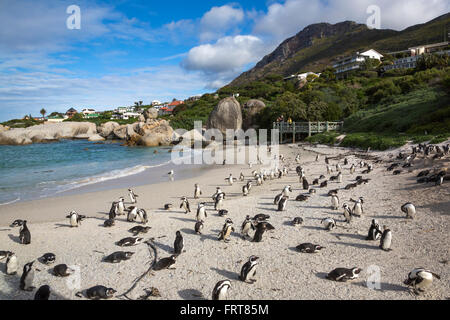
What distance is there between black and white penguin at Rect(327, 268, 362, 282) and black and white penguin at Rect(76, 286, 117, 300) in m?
4.27

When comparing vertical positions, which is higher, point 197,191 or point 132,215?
point 197,191

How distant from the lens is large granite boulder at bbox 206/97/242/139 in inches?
1895

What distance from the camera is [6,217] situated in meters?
11.4

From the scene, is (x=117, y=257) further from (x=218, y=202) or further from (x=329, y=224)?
(x=329, y=224)

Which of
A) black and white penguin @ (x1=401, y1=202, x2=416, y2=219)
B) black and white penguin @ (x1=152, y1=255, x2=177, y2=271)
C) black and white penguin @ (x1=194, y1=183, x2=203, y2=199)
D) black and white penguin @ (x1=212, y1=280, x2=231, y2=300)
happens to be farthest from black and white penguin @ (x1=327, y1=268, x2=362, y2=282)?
black and white penguin @ (x1=194, y1=183, x2=203, y2=199)

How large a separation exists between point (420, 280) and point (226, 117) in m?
43.9

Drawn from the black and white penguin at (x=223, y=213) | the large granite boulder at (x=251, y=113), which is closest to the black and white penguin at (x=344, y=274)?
the black and white penguin at (x=223, y=213)

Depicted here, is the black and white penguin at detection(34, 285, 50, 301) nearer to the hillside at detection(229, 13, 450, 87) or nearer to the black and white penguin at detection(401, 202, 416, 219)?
the black and white penguin at detection(401, 202, 416, 219)

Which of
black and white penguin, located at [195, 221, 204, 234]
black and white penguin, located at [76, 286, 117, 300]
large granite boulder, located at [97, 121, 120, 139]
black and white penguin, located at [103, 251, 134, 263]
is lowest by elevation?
black and white penguin, located at [76, 286, 117, 300]

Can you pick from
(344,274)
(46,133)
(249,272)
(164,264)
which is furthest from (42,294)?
(46,133)

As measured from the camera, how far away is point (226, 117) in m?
48.1

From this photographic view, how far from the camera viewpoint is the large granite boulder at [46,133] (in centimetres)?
5853
